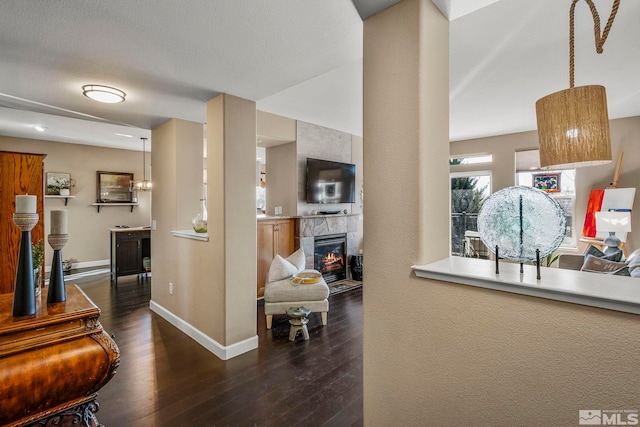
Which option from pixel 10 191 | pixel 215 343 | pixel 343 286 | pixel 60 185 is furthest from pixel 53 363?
pixel 60 185

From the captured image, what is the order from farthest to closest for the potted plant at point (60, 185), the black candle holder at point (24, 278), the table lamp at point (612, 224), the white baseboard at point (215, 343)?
1. the potted plant at point (60, 185)
2. the table lamp at point (612, 224)
3. the white baseboard at point (215, 343)
4. the black candle holder at point (24, 278)

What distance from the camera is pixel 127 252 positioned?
5.41 m

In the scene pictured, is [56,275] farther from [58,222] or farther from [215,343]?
[215,343]

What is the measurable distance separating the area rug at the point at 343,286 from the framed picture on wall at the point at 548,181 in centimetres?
370

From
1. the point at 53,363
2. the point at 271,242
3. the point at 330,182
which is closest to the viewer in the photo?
the point at 53,363

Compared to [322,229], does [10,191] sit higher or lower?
higher

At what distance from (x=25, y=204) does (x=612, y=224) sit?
5.85m

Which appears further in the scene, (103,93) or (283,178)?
(283,178)

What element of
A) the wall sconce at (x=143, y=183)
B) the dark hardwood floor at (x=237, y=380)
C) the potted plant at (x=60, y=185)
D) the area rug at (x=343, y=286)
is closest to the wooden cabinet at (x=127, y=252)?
the wall sconce at (x=143, y=183)

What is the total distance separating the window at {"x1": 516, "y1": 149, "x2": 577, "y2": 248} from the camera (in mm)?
5098

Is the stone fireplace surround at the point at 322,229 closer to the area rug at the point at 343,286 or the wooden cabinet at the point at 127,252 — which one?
the area rug at the point at 343,286

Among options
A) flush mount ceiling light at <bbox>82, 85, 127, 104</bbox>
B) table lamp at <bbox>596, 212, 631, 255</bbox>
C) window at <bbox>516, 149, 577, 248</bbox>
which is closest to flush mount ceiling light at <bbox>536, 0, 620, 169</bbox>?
flush mount ceiling light at <bbox>82, 85, 127, 104</bbox>

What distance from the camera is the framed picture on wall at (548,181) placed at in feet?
17.2

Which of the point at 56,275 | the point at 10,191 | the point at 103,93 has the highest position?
the point at 103,93
